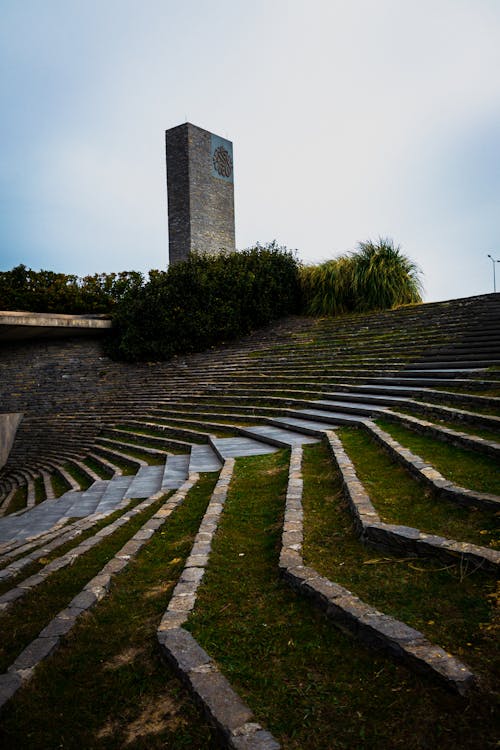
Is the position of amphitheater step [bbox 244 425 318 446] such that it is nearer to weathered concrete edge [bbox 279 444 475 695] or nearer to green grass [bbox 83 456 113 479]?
green grass [bbox 83 456 113 479]

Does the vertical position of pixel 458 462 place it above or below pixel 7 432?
above

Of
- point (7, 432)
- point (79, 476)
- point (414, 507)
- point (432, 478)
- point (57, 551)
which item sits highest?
point (432, 478)

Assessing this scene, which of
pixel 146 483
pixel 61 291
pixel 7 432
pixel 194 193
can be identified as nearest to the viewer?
pixel 146 483

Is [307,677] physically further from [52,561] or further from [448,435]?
[448,435]

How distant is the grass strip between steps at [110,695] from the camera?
79.0 inches

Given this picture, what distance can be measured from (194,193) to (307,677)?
27.3 metres

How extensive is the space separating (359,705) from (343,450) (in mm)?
3915

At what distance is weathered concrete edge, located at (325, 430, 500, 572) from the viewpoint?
2.77m

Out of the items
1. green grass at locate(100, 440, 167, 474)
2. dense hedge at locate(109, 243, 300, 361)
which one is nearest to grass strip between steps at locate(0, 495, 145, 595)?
green grass at locate(100, 440, 167, 474)

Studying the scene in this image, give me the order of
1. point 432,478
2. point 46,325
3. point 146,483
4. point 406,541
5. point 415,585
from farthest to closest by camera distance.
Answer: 1. point 46,325
2. point 146,483
3. point 432,478
4. point 406,541
5. point 415,585

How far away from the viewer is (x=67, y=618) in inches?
115

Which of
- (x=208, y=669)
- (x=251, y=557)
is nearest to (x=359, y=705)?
(x=208, y=669)

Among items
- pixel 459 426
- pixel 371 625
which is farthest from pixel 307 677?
pixel 459 426

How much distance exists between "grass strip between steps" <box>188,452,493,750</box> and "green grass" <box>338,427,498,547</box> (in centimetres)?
106
